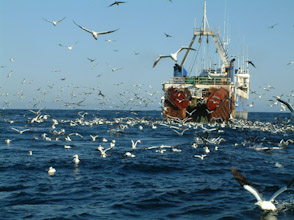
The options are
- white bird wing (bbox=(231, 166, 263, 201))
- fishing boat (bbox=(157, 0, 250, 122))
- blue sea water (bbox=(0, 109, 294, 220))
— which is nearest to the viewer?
white bird wing (bbox=(231, 166, 263, 201))

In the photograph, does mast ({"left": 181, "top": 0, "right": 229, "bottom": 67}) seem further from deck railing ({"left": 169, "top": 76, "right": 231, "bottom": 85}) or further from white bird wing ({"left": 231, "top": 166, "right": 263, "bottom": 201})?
white bird wing ({"left": 231, "top": 166, "right": 263, "bottom": 201})

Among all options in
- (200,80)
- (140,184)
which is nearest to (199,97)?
(200,80)

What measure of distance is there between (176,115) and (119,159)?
30.5m

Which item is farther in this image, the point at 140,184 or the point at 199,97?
the point at 199,97

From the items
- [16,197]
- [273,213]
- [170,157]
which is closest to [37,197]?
[16,197]

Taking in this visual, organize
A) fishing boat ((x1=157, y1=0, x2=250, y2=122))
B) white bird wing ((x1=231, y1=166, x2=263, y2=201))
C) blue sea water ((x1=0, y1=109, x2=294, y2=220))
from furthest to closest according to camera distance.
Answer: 1. fishing boat ((x1=157, y1=0, x2=250, y2=122))
2. blue sea water ((x1=0, y1=109, x2=294, y2=220))
3. white bird wing ((x1=231, y1=166, x2=263, y2=201))

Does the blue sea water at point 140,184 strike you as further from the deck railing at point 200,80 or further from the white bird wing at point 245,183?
the deck railing at point 200,80

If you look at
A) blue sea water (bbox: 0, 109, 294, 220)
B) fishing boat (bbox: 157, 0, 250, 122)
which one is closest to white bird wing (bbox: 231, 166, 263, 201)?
blue sea water (bbox: 0, 109, 294, 220)

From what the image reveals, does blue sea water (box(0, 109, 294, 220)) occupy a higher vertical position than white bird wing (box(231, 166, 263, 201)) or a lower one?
lower

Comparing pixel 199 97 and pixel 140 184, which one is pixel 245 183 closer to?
pixel 140 184

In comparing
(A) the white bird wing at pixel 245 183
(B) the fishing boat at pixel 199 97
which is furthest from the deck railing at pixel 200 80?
(A) the white bird wing at pixel 245 183

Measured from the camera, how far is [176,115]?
53875mm

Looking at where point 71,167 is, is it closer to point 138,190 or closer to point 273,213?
point 138,190

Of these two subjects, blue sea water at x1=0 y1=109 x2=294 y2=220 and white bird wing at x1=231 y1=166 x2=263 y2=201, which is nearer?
white bird wing at x1=231 y1=166 x2=263 y2=201
